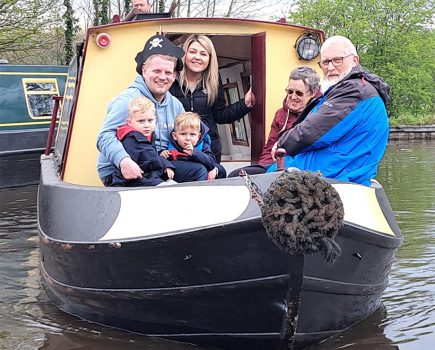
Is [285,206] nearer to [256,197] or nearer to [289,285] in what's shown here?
[256,197]

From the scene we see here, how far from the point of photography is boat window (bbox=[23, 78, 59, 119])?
14094 mm

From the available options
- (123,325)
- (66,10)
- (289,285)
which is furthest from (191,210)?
(66,10)

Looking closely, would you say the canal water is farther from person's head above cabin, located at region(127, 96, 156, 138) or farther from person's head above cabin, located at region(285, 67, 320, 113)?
person's head above cabin, located at region(285, 67, 320, 113)

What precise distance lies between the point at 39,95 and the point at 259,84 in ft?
28.6

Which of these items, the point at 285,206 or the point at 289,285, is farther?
the point at 289,285

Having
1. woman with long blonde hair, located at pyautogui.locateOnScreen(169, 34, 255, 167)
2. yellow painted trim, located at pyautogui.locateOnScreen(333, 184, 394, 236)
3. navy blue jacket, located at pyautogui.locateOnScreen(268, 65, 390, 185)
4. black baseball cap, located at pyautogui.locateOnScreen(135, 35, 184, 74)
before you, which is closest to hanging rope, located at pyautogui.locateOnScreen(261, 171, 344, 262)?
yellow painted trim, located at pyautogui.locateOnScreen(333, 184, 394, 236)

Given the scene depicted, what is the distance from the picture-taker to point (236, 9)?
3119cm

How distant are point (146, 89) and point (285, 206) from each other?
6.75 feet

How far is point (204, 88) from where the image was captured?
6.05 meters

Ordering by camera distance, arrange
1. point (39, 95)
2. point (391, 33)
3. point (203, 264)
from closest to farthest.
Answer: point (203, 264) → point (39, 95) → point (391, 33)

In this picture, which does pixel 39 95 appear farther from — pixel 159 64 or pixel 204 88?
pixel 159 64


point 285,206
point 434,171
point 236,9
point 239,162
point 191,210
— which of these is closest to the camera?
point 285,206

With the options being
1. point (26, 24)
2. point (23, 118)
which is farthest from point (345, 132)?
point (26, 24)

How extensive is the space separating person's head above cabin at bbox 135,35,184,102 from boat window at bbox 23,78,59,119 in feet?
30.5
